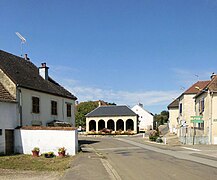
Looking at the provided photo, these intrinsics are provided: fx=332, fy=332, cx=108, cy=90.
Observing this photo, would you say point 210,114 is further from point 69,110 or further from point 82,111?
point 82,111

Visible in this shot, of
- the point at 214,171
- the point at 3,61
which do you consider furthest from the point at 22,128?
the point at 214,171

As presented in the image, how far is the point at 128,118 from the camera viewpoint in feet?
229

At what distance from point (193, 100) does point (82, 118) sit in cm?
4137

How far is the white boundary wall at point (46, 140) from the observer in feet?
78.0

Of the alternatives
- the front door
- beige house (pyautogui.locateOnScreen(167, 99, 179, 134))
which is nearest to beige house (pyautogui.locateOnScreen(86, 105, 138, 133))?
beige house (pyautogui.locateOnScreen(167, 99, 179, 134))

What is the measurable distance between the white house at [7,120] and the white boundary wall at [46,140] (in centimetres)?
53

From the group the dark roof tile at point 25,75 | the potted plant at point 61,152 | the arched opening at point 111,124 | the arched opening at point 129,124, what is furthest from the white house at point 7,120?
the arched opening at point 111,124

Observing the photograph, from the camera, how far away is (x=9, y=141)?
24.8 metres

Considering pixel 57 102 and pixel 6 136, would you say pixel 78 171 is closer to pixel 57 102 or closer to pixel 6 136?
pixel 6 136

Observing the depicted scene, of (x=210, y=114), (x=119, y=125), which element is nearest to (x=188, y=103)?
(x=210, y=114)

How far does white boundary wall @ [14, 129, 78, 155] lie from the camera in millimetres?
23781

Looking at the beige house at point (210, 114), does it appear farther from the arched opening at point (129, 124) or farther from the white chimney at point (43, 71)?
the arched opening at point (129, 124)

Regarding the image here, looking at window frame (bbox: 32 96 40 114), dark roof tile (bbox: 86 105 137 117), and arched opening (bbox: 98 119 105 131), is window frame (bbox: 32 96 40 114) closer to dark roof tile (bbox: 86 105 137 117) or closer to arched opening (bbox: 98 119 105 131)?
dark roof tile (bbox: 86 105 137 117)

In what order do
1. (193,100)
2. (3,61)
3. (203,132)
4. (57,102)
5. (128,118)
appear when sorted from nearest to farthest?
(3,61) → (57,102) → (203,132) → (193,100) → (128,118)
